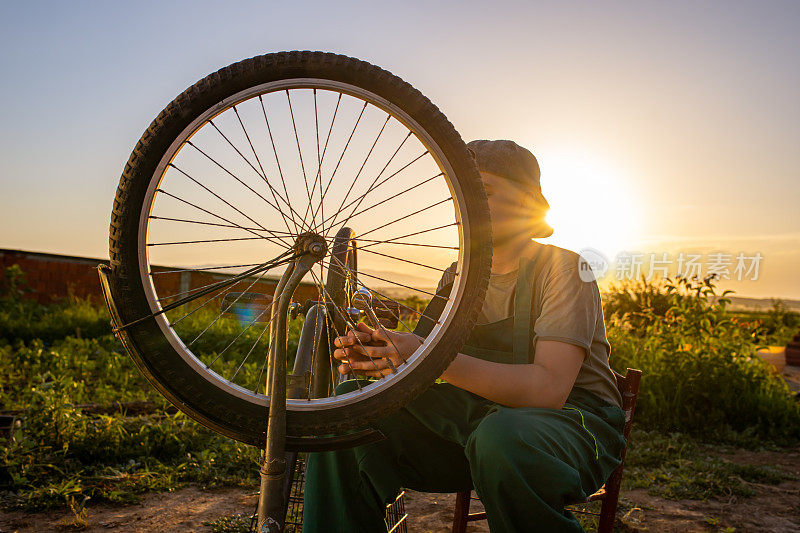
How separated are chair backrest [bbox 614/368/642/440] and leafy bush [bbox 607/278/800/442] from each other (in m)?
2.98

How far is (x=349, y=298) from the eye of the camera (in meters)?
1.90

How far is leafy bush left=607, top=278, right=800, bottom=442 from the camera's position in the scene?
4.64 m

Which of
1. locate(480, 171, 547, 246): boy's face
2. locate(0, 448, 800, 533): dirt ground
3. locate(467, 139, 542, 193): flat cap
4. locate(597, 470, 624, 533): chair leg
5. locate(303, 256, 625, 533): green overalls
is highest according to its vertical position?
locate(467, 139, 542, 193): flat cap

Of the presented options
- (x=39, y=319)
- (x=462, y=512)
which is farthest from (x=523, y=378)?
(x=39, y=319)

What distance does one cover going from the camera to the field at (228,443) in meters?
2.65

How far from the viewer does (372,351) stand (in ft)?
4.85

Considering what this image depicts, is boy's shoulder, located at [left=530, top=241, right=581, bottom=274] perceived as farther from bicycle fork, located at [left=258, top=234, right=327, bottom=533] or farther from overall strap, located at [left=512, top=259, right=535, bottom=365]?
bicycle fork, located at [left=258, top=234, right=327, bottom=533]

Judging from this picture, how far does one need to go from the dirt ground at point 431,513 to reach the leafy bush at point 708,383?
113 centimetres

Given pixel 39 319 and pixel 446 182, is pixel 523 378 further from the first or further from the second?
pixel 39 319

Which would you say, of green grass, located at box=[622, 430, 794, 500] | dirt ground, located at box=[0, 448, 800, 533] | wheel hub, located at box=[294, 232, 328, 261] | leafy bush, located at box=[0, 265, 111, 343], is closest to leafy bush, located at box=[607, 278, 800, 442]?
green grass, located at box=[622, 430, 794, 500]

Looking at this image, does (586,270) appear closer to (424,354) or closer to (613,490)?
(424,354)

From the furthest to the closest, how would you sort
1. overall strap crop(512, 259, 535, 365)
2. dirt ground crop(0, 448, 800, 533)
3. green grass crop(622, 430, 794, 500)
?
green grass crop(622, 430, 794, 500) < dirt ground crop(0, 448, 800, 533) < overall strap crop(512, 259, 535, 365)

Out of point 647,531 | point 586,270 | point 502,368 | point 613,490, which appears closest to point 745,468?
point 647,531

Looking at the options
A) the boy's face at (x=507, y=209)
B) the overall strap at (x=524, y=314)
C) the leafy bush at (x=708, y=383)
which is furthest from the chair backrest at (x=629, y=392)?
the leafy bush at (x=708, y=383)
